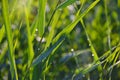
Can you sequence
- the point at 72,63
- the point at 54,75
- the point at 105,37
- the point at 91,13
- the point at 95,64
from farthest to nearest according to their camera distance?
1. the point at 91,13
2. the point at 105,37
3. the point at 72,63
4. the point at 54,75
5. the point at 95,64

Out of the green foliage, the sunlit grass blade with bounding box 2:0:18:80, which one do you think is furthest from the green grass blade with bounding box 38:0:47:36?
the sunlit grass blade with bounding box 2:0:18:80

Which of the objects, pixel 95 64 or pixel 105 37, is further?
pixel 105 37

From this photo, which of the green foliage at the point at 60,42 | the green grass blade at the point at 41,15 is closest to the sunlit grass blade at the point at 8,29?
the green foliage at the point at 60,42

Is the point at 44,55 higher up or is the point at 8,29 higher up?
the point at 8,29

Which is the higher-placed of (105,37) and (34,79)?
(34,79)

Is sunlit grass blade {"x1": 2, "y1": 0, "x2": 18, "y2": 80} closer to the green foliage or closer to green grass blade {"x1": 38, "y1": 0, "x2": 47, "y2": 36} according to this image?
the green foliage

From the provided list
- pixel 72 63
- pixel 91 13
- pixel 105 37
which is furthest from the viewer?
pixel 91 13

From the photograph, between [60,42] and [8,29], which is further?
[60,42]

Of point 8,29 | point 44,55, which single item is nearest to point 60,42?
point 44,55

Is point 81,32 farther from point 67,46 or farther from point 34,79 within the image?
point 34,79

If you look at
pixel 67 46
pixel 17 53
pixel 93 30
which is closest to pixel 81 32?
pixel 93 30

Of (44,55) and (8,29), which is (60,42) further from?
(8,29)
